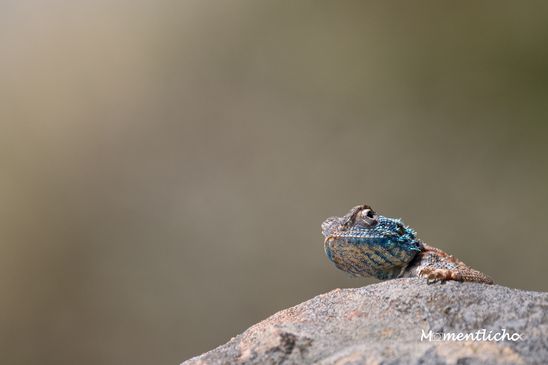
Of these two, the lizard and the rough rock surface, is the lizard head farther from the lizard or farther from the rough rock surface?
the rough rock surface

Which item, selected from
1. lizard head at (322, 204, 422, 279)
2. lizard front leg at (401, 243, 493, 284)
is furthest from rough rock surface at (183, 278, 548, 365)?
lizard head at (322, 204, 422, 279)

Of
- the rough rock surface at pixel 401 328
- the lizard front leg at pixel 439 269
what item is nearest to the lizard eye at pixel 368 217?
the lizard front leg at pixel 439 269

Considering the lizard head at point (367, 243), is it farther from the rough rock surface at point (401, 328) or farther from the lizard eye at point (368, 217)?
the rough rock surface at point (401, 328)

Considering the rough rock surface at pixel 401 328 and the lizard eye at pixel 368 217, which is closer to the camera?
the rough rock surface at pixel 401 328

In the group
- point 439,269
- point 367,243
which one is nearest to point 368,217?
point 367,243

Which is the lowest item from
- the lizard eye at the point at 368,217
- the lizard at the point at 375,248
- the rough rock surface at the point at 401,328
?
the rough rock surface at the point at 401,328

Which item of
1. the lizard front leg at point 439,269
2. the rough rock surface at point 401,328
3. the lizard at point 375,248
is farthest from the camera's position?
the lizard at point 375,248

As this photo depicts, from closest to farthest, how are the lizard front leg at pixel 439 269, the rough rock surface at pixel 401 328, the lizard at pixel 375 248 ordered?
the rough rock surface at pixel 401 328, the lizard front leg at pixel 439 269, the lizard at pixel 375 248

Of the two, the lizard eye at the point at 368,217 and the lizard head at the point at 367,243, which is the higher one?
the lizard eye at the point at 368,217
